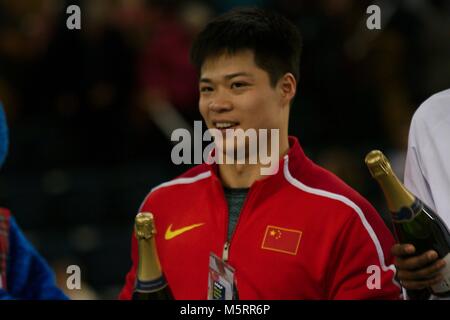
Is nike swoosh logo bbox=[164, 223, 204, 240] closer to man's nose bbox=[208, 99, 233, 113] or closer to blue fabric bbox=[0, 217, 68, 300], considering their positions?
man's nose bbox=[208, 99, 233, 113]

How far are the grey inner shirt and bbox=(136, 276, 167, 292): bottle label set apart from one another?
0.43 meters

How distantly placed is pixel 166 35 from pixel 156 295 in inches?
136

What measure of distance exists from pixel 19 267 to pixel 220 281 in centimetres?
71

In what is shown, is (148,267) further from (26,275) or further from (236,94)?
(26,275)

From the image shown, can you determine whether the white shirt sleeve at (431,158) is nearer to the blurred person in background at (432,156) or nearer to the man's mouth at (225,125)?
the blurred person in background at (432,156)

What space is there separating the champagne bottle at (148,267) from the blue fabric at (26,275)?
741 millimetres

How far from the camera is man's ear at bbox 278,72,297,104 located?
2.72 m

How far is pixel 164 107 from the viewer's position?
5.68 metres

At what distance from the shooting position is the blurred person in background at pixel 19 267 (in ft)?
9.60

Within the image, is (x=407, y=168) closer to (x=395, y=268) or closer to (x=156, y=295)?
(x=395, y=268)

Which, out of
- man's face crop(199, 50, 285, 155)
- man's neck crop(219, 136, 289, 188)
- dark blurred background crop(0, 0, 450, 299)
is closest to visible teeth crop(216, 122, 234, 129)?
man's face crop(199, 50, 285, 155)

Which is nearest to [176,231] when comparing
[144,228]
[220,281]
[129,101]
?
[220,281]

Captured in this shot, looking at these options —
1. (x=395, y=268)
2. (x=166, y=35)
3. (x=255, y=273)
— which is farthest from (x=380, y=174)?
(x=166, y=35)

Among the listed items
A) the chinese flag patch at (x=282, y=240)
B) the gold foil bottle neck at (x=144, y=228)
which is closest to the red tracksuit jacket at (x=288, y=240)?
the chinese flag patch at (x=282, y=240)
